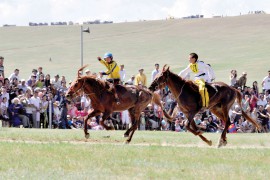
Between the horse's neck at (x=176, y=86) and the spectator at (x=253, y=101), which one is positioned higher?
the horse's neck at (x=176, y=86)

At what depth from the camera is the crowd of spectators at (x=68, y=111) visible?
28.4 m

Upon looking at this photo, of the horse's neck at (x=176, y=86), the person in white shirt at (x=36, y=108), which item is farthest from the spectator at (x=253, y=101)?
the horse's neck at (x=176, y=86)

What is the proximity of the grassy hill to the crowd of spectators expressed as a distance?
26.3m

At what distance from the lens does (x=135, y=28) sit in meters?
101

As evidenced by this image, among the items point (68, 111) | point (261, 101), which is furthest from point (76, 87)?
point (261, 101)

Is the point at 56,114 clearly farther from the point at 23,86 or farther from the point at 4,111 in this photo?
the point at 4,111

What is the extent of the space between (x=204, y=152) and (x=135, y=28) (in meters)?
84.5

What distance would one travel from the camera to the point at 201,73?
20844 millimetres

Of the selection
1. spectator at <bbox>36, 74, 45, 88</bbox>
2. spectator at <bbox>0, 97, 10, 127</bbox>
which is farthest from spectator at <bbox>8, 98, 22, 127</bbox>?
spectator at <bbox>36, 74, 45, 88</bbox>

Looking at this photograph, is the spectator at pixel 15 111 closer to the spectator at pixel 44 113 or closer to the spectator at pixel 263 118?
the spectator at pixel 44 113

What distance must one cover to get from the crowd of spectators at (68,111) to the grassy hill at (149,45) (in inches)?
1037

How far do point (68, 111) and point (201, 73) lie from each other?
10088 mm

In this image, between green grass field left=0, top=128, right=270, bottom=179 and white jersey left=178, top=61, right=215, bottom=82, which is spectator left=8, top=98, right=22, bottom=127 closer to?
white jersey left=178, top=61, right=215, bottom=82

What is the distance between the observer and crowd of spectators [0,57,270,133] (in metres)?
28.4
